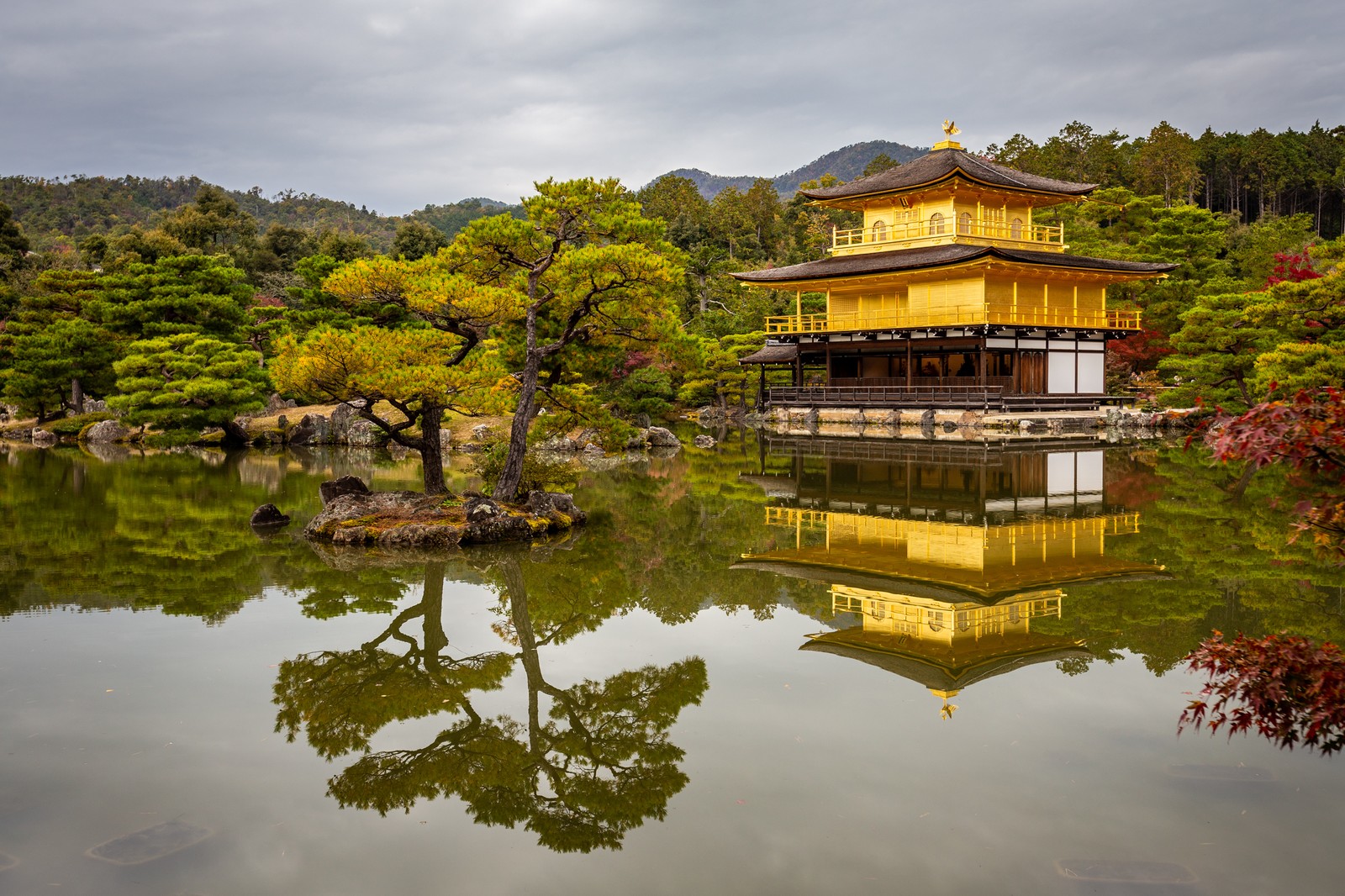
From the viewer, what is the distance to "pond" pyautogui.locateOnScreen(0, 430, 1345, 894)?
4500 mm

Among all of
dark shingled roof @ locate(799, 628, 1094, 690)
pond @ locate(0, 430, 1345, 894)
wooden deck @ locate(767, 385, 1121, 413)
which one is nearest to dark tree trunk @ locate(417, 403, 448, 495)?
pond @ locate(0, 430, 1345, 894)

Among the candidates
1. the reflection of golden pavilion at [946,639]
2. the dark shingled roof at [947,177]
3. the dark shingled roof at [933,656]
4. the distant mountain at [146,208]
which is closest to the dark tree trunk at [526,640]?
the dark shingled roof at [933,656]

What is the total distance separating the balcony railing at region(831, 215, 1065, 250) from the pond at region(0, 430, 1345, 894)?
2517 centimetres

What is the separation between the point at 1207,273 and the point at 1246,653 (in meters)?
42.1

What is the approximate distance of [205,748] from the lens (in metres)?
5.84

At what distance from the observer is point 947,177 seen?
1367 inches

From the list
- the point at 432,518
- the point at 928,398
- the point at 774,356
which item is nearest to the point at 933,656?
the point at 432,518

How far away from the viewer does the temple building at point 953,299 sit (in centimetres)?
3353

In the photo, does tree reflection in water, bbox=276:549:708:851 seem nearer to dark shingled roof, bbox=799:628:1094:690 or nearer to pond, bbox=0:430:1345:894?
pond, bbox=0:430:1345:894

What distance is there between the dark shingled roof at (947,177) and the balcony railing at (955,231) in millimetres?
1648

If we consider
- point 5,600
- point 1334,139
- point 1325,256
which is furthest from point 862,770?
point 1334,139

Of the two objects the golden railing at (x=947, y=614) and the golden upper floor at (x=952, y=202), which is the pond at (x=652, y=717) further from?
the golden upper floor at (x=952, y=202)

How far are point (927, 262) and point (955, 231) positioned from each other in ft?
11.9

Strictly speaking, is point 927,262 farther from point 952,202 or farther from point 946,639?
point 946,639
